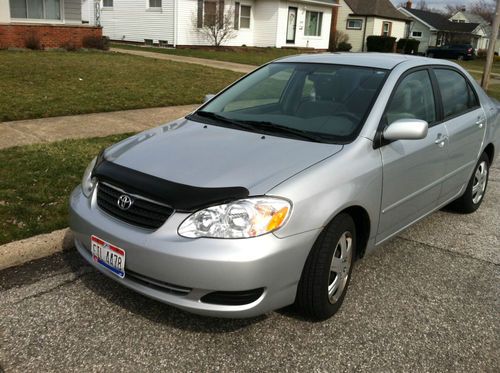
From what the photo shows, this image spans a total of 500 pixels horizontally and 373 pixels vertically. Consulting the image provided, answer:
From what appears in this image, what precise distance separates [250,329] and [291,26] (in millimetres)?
28365

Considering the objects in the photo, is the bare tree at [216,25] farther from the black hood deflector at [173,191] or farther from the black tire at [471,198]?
the black hood deflector at [173,191]

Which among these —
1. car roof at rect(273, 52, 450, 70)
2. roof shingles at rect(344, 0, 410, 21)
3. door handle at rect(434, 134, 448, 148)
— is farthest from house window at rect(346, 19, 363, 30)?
door handle at rect(434, 134, 448, 148)

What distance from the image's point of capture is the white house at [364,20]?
39719 mm

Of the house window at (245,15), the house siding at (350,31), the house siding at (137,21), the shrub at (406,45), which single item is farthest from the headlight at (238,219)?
the shrub at (406,45)

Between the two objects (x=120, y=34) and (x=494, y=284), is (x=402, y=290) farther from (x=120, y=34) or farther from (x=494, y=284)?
(x=120, y=34)

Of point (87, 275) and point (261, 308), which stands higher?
point (261, 308)

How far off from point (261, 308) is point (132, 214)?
89 cm

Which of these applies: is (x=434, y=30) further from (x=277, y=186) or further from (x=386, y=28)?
(x=277, y=186)

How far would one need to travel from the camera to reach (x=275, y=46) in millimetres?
28156

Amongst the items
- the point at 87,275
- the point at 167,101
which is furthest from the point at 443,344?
the point at 167,101

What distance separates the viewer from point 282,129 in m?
3.67

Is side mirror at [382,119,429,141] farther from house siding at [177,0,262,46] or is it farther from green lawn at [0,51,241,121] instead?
house siding at [177,0,262,46]

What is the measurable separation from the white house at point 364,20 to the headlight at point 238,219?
3846cm

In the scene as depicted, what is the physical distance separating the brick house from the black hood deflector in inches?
618
